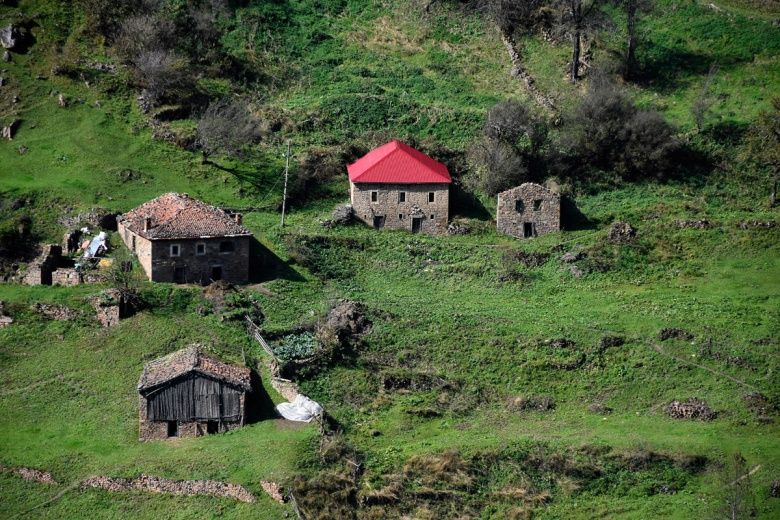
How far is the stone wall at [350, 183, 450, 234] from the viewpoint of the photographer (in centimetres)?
8619

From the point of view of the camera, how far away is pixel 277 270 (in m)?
79.6

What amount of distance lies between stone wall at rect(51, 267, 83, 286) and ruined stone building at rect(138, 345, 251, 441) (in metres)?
11.9

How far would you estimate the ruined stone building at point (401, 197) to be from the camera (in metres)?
86.1

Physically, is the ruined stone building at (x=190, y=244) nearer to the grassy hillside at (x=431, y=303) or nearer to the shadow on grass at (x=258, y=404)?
the grassy hillside at (x=431, y=303)

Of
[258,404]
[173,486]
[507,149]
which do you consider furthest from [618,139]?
[173,486]

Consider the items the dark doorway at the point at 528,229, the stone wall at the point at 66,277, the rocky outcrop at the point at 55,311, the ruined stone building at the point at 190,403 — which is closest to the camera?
the ruined stone building at the point at 190,403

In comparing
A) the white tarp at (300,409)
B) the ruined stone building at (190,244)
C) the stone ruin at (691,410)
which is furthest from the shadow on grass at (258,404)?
the stone ruin at (691,410)

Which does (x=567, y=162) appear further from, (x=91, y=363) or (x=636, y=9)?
(x=91, y=363)

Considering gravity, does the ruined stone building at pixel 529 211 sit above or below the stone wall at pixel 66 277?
above

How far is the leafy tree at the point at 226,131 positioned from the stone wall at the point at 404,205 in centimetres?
988

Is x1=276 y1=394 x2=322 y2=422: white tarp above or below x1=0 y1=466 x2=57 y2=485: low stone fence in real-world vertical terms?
above

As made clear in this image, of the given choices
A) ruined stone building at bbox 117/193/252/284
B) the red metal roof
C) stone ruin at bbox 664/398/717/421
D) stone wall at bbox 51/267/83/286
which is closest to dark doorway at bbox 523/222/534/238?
the red metal roof

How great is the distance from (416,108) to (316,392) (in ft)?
108

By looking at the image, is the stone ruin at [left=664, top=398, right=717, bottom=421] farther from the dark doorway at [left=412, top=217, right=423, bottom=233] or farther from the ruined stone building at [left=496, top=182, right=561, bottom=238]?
the dark doorway at [left=412, top=217, right=423, bottom=233]
